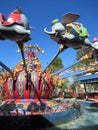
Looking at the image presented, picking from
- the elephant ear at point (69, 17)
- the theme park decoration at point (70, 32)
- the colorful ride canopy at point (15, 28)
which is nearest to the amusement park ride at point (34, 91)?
the theme park decoration at point (70, 32)

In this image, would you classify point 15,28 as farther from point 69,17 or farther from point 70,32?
point 70,32

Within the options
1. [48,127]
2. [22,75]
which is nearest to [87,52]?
[48,127]

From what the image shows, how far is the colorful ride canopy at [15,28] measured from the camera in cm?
796

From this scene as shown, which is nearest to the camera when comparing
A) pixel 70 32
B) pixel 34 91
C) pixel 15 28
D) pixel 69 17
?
pixel 15 28

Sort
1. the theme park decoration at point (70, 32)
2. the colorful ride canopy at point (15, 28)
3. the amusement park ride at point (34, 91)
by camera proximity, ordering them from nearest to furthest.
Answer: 1. the colorful ride canopy at point (15, 28)
2. the theme park decoration at point (70, 32)
3. the amusement park ride at point (34, 91)

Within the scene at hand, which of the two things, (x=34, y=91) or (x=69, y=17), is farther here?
(x=34, y=91)

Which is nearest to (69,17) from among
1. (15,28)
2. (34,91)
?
(15,28)

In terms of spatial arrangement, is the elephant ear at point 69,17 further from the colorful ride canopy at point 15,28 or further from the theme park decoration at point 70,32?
the colorful ride canopy at point 15,28

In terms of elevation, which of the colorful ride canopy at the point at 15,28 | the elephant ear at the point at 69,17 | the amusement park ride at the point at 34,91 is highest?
A: the elephant ear at the point at 69,17

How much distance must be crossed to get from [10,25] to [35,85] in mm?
7515

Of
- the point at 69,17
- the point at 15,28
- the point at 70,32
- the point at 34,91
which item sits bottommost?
the point at 34,91

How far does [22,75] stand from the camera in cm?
1512

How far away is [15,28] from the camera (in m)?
7.95

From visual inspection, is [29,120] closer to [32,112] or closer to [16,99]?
[32,112]
